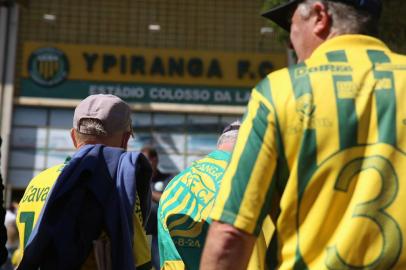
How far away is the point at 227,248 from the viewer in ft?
7.95

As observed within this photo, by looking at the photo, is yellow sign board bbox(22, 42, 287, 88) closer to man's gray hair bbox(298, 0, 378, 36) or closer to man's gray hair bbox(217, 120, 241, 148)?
man's gray hair bbox(217, 120, 241, 148)

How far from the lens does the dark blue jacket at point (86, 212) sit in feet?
12.0

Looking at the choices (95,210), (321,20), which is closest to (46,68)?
(95,210)

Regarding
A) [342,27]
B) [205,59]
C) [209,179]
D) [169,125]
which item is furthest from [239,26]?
[342,27]

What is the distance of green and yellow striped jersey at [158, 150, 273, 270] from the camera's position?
475 centimetres

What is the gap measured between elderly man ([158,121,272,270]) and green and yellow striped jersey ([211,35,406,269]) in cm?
212

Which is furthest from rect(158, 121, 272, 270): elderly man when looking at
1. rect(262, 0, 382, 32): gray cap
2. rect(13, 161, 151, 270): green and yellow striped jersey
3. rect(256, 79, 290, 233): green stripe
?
rect(256, 79, 290, 233): green stripe

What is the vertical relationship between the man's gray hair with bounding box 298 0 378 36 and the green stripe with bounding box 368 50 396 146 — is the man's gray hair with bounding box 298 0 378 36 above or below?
above

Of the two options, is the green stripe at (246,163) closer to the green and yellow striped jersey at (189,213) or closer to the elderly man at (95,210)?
the elderly man at (95,210)

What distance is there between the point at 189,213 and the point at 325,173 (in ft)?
7.96

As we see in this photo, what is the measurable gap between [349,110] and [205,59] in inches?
1019

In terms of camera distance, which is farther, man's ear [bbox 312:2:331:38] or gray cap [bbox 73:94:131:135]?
gray cap [bbox 73:94:131:135]

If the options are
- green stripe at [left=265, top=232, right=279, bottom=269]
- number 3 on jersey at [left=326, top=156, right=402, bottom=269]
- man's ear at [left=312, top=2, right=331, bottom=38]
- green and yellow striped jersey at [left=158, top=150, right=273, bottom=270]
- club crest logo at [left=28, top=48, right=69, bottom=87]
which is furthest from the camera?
club crest logo at [left=28, top=48, right=69, bottom=87]

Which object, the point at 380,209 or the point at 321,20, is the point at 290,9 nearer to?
the point at 321,20
